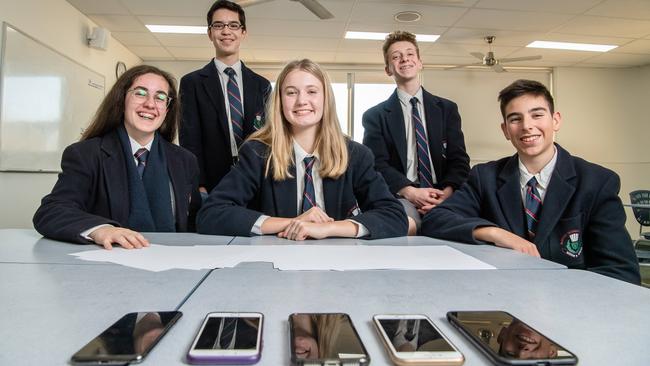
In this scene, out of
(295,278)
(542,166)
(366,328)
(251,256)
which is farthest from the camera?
(542,166)

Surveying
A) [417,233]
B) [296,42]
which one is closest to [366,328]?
[417,233]

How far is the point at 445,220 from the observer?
1354 millimetres

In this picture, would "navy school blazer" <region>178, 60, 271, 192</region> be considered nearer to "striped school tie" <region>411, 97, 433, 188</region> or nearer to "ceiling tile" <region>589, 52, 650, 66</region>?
"striped school tie" <region>411, 97, 433, 188</region>

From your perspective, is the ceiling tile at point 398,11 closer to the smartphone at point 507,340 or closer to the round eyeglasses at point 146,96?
the round eyeglasses at point 146,96

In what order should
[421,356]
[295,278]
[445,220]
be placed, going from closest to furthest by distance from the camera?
[421,356], [295,278], [445,220]

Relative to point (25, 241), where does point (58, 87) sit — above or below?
above

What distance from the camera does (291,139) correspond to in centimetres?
164

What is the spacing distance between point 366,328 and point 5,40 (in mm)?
3946

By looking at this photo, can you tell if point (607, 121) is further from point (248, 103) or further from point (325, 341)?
point (325, 341)

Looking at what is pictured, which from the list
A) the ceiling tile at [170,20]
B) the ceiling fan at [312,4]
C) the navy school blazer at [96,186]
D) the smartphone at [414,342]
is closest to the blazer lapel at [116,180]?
the navy school blazer at [96,186]

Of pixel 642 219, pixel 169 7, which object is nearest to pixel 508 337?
pixel 169 7

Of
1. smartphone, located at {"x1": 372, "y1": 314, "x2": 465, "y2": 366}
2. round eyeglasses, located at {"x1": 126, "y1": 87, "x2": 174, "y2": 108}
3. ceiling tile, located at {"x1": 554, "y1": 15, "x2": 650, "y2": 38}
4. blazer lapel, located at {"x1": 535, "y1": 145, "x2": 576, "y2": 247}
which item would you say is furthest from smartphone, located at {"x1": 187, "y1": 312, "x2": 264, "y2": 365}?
ceiling tile, located at {"x1": 554, "y1": 15, "x2": 650, "y2": 38}

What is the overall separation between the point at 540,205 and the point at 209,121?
5.28ft

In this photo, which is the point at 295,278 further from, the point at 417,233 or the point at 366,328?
the point at 417,233
